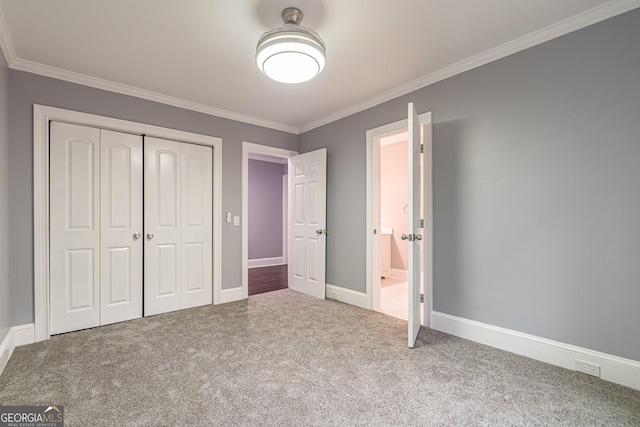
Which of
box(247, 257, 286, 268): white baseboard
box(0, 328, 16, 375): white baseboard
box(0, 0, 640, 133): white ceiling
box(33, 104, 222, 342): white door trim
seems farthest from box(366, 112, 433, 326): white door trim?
box(247, 257, 286, 268): white baseboard

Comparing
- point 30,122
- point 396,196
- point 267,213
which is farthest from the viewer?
point 267,213

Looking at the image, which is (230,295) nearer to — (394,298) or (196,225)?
(196,225)

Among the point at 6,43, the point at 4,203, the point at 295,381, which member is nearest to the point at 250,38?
the point at 6,43

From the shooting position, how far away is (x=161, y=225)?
3361mm

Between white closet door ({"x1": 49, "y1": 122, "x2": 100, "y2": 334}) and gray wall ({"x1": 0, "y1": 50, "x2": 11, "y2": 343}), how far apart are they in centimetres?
31

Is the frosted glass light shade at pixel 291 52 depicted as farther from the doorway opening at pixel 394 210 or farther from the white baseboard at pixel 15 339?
the doorway opening at pixel 394 210

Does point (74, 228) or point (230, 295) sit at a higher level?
point (74, 228)

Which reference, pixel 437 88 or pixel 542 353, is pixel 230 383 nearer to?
pixel 542 353

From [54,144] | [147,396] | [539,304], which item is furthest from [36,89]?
[539,304]

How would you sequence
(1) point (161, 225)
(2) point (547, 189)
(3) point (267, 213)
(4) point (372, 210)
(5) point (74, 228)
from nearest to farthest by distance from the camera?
(2) point (547, 189), (5) point (74, 228), (1) point (161, 225), (4) point (372, 210), (3) point (267, 213)

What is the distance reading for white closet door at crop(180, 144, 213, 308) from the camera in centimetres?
354

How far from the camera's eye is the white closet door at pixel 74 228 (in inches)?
108

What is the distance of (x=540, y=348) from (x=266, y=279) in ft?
13.7

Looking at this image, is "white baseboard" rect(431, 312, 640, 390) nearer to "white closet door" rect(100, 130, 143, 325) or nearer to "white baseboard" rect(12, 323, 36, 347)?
"white closet door" rect(100, 130, 143, 325)
